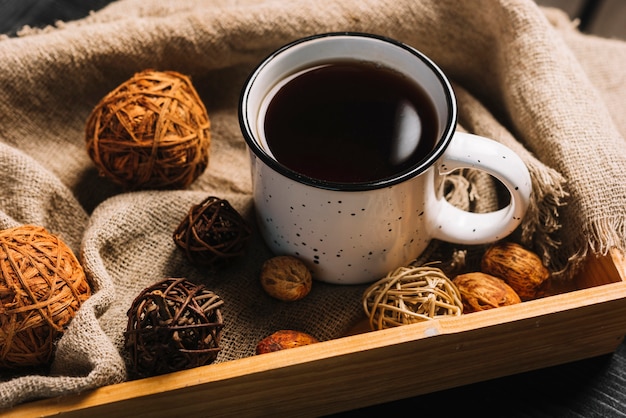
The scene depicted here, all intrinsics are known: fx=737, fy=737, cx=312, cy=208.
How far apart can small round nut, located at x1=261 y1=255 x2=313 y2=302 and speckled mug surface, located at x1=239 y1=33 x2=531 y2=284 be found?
0.01 m

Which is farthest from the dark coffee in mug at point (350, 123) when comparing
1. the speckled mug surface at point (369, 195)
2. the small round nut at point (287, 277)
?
the small round nut at point (287, 277)

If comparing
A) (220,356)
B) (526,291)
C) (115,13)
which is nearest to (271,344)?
(220,356)

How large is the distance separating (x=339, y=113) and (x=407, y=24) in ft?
0.81

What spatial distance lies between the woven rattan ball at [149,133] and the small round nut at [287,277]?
0.55 feet

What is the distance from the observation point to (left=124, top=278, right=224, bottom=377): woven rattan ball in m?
0.72

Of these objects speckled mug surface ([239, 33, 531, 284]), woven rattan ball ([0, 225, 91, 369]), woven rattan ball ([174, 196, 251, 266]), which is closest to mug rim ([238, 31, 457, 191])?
speckled mug surface ([239, 33, 531, 284])

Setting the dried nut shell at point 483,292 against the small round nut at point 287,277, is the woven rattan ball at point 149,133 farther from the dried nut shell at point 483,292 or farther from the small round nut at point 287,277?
the dried nut shell at point 483,292

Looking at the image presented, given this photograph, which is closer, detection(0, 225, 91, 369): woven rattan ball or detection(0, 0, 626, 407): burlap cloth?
detection(0, 225, 91, 369): woven rattan ball

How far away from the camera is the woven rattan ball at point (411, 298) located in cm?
78

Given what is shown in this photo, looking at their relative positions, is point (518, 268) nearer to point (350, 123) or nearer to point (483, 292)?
point (483, 292)

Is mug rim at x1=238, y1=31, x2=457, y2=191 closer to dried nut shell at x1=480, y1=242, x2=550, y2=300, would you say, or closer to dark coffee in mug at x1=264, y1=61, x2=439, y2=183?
dark coffee in mug at x1=264, y1=61, x2=439, y2=183

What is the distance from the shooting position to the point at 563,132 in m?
0.88

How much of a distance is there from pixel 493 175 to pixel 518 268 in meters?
0.12

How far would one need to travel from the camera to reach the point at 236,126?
1041 mm
